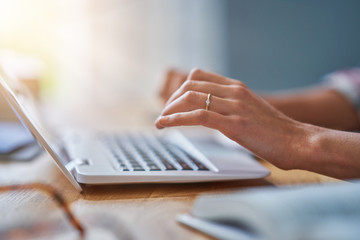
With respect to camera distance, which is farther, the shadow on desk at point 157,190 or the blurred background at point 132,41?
the blurred background at point 132,41

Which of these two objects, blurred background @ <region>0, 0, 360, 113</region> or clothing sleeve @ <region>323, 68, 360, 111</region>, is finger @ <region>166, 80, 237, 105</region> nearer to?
clothing sleeve @ <region>323, 68, 360, 111</region>

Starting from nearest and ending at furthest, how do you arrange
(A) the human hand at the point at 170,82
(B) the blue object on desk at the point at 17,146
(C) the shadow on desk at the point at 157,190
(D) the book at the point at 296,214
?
(D) the book at the point at 296,214, (C) the shadow on desk at the point at 157,190, (B) the blue object on desk at the point at 17,146, (A) the human hand at the point at 170,82

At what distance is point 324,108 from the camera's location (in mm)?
1298

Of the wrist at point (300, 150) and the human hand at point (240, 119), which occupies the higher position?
the human hand at point (240, 119)

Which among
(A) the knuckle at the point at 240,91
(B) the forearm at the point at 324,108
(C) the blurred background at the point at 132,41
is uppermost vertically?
(A) the knuckle at the point at 240,91

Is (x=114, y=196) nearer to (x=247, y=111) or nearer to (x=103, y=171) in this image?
(x=103, y=171)

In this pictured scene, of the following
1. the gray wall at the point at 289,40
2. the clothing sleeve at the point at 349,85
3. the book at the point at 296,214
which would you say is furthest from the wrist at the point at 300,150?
the gray wall at the point at 289,40

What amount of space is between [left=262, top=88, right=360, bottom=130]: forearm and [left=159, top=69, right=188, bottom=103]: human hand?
12.4 inches

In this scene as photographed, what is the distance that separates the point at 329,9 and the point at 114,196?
2.79m

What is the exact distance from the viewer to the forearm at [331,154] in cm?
53

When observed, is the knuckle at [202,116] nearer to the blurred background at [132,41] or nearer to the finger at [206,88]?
the finger at [206,88]

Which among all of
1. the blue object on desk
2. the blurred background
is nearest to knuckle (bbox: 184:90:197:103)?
the blue object on desk

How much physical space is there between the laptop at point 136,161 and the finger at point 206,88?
0.34 ft

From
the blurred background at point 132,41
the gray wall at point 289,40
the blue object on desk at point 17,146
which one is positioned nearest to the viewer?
the blue object on desk at point 17,146
